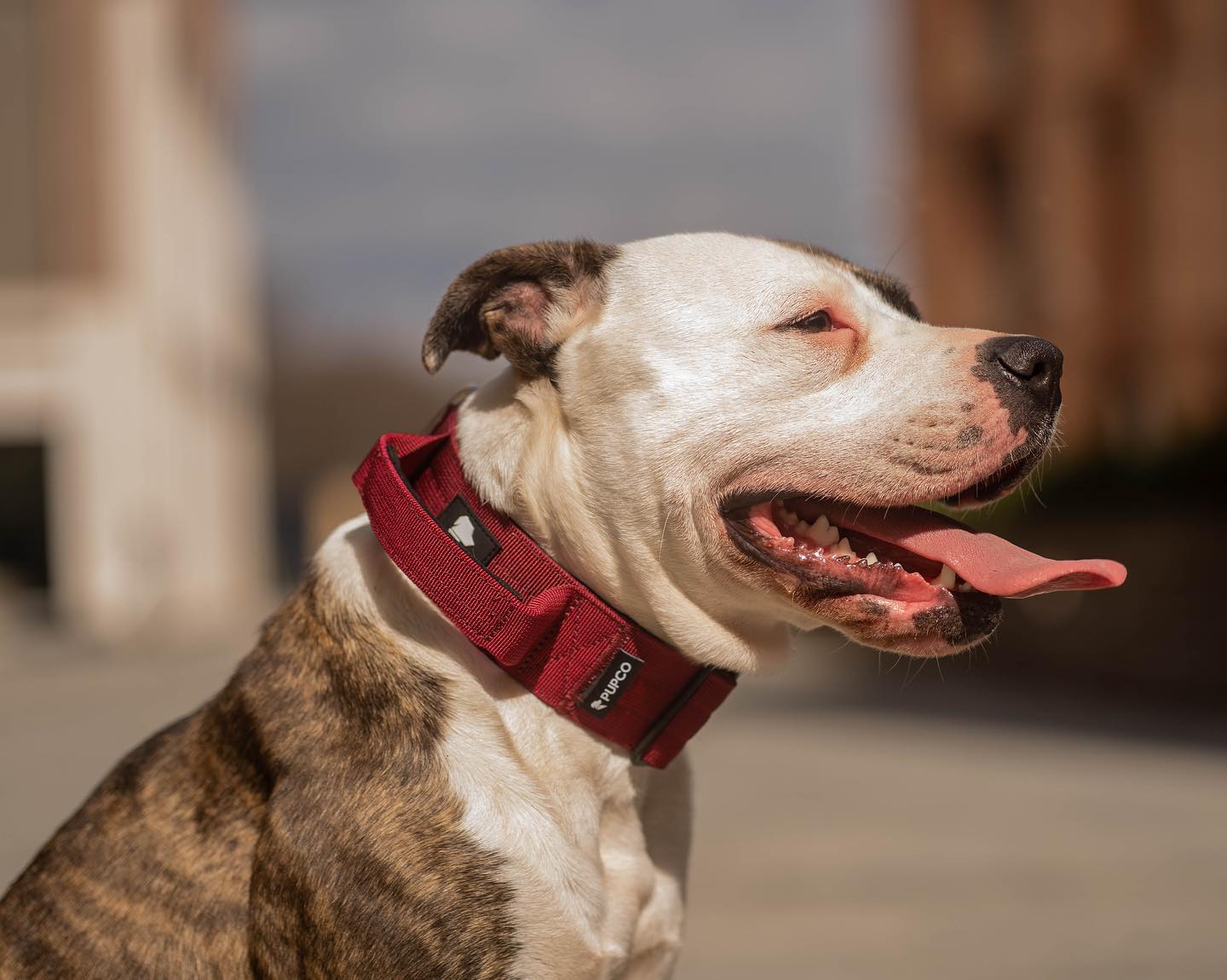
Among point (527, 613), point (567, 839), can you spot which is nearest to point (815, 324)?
point (527, 613)

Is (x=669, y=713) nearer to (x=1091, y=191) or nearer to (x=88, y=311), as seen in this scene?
(x=1091, y=191)

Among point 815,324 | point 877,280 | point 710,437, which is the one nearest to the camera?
point 710,437

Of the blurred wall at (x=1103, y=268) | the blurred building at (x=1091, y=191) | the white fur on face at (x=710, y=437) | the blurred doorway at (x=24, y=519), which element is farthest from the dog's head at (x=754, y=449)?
the blurred doorway at (x=24, y=519)

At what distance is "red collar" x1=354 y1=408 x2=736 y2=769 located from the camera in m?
2.35

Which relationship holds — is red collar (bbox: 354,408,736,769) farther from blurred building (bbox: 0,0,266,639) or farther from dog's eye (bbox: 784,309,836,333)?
blurred building (bbox: 0,0,266,639)

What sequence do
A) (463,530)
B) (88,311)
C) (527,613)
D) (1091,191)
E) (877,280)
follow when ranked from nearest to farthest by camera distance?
(527,613) → (463,530) → (877,280) → (1091,191) → (88,311)

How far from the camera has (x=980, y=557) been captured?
2543 mm

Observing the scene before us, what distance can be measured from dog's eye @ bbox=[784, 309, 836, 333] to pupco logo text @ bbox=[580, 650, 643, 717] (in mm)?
705

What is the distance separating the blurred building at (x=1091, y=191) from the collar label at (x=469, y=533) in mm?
9793

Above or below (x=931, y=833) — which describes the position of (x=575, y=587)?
above

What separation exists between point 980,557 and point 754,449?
46 centimetres

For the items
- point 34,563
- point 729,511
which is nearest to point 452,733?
point 729,511

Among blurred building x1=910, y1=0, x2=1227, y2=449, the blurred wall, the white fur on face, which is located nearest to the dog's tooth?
the white fur on face

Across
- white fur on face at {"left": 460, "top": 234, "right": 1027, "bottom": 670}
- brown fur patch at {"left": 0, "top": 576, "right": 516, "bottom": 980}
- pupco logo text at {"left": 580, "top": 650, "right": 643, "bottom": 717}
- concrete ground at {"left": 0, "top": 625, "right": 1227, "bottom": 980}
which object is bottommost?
concrete ground at {"left": 0, "top": 625, "right": 1227, "bottom": 980}
